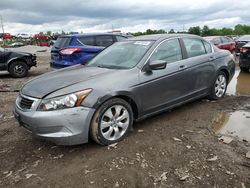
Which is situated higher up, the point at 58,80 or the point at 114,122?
the point at 58,80

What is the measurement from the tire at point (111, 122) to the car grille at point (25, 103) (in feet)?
3.00

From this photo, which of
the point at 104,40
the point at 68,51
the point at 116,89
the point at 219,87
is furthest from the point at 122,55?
the point at 104,40

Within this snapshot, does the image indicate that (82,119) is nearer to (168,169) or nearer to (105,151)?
(105,151)

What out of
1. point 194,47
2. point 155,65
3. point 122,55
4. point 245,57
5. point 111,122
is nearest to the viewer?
point 111,122

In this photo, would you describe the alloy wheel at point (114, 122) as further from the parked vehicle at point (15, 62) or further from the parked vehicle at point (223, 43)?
the parked vehicle at point (223, 43)

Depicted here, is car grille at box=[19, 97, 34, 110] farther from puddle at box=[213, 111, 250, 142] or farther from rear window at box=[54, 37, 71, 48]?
rear window at box=[54, 37, 71, 48]

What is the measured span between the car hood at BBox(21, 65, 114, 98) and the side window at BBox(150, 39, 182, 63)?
0.95 m

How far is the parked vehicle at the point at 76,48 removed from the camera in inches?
368

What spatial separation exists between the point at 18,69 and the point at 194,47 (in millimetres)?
8082

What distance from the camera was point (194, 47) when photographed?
6.14 metres

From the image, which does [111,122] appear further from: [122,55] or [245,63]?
[245,63]

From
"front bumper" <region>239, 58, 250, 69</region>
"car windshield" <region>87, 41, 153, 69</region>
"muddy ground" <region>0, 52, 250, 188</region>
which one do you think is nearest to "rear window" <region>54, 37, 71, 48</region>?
"car windshield" <region>87, 41, 153, 69</region>

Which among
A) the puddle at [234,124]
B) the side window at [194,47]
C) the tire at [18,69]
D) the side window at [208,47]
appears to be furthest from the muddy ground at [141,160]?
the tire at [18,69]

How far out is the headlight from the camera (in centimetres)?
400
